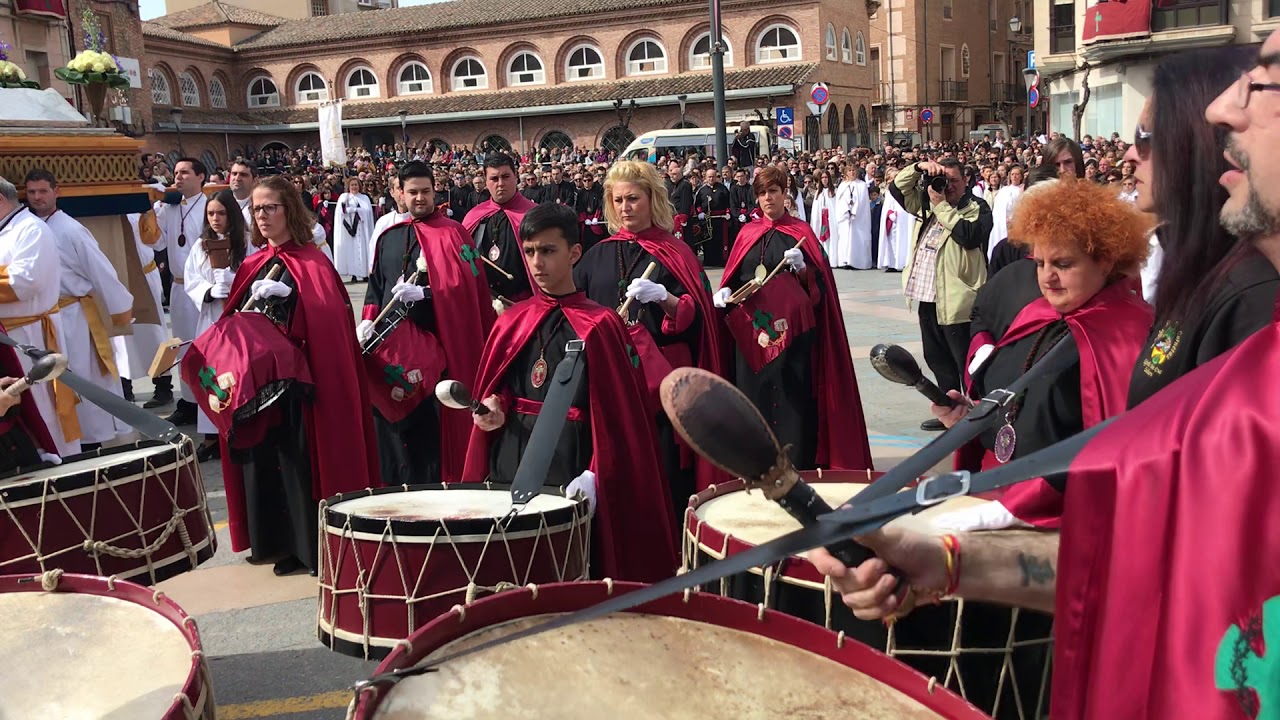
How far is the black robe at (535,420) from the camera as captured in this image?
4.23 meters

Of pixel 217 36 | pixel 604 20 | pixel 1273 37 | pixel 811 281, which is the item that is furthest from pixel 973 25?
pixel 1273 37

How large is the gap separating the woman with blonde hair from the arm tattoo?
3452 millimetres

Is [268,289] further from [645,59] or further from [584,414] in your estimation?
[645,59]

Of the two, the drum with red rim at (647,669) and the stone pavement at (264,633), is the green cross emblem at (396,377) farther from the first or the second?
the drum with red rim at (647,669)

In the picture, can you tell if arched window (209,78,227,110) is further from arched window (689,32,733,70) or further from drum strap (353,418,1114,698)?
drum strap (353,418,1114,698)

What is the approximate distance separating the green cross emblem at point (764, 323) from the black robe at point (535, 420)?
2.13 metres

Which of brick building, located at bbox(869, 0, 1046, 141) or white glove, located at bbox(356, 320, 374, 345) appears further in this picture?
brick building, located at bbox(869, 0, 1046, 141)

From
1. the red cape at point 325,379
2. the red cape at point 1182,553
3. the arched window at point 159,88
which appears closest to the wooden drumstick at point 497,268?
the red cape at point 325,379

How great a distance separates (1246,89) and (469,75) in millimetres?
51196

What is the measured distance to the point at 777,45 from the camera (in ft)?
151

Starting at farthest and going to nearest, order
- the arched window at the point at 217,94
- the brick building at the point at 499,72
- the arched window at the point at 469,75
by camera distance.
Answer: the arched window at the point at 217,94 → the arched window at the point at 469,75 → the brick building at the point at 499,72

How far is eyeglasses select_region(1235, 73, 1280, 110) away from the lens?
1.43 metres

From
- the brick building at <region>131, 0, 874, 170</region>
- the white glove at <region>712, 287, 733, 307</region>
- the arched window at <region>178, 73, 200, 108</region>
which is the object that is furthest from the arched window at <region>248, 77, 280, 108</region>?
the white glove at <region>712, 287, 733, 307</region>

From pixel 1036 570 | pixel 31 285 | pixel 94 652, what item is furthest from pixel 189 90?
pixel 1036 570
